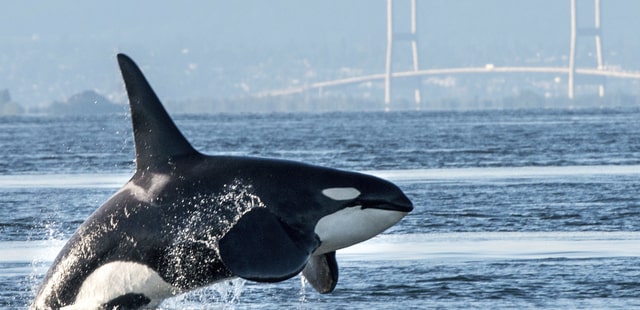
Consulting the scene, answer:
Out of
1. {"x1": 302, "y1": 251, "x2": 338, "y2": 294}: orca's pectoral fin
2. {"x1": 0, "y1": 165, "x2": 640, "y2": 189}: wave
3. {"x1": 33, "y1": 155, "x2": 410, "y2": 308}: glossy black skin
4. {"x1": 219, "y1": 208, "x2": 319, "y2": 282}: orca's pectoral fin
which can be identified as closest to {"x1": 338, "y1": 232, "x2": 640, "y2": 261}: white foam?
{"x1": 302, "y1": 251, "x2": 338, "y2": 294}: orca's pectoral fin

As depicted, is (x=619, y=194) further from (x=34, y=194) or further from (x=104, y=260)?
(x=104, y=260)

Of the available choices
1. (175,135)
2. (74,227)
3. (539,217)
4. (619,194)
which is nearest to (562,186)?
(619,194)

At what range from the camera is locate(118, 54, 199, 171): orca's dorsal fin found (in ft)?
39.0

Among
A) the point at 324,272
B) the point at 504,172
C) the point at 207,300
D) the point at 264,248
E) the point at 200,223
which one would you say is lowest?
the point at 504,172

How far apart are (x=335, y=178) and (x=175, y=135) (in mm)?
1401

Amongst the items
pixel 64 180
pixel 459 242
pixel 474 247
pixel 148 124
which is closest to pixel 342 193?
pixel 148 124

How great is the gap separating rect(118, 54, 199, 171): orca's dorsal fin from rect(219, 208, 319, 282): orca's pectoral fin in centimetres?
109

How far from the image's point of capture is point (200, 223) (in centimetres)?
1132

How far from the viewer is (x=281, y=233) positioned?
35.9 feet

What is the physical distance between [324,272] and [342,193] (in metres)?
0.80

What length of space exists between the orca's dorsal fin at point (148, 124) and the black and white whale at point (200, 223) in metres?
0.16

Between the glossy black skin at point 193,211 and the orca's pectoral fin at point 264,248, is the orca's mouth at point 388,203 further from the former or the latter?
the orca's pectoral fin at point 264,248

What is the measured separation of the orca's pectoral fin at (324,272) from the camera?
11750 mm

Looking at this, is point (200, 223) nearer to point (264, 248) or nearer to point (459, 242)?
point (264, 248)
